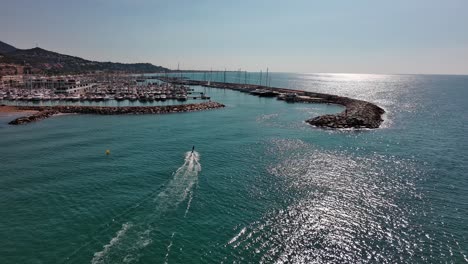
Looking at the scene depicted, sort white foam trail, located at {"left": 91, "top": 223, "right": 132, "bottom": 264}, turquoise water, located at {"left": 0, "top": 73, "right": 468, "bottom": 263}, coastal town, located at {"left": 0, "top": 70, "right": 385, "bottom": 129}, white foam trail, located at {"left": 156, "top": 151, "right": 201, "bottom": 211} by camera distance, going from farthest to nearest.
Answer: coastal town, located at {"left": 0, "top": 70, "right": 385, "bottom": 129} → white foam trail, located at {"left": 156, "top": 151, "right": 201, "bottom": 211} → turquoise water, located at {"left": 0, "top": 73, "right": 468, "bottom": 263} → white foam trail, located at {"left": 91, "top": 223, "right": 132, "bottom": 264}

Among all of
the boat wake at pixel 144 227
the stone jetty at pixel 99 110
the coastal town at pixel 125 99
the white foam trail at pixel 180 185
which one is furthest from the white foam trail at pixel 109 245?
the stone jetty at pixel 99 110

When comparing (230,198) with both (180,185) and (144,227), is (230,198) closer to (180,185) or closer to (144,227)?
(180,185)

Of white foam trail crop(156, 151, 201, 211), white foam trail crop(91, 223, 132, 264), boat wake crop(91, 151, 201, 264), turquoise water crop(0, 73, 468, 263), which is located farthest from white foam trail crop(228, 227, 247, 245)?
white foam trail crop(91, 223, 132, 264)

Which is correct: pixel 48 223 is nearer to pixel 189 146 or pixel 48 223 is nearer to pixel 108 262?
pixel 108 262

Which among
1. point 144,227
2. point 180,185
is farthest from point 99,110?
point 144,227

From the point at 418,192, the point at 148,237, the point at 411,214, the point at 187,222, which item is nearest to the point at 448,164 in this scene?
the point at 418,192

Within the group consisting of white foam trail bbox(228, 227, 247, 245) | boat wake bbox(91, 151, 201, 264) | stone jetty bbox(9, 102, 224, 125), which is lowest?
white foam trail bbox(228, 227, 247, 245)

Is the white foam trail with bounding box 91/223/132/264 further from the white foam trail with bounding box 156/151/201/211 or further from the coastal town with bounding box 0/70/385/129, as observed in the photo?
the coastal town with bounding box 0/70/385/129

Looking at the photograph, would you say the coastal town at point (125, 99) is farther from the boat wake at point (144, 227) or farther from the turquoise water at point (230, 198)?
the boat wake at point (144, 227)

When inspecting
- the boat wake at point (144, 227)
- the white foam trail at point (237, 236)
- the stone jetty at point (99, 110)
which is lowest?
the white foam trail at point (237, 236)
